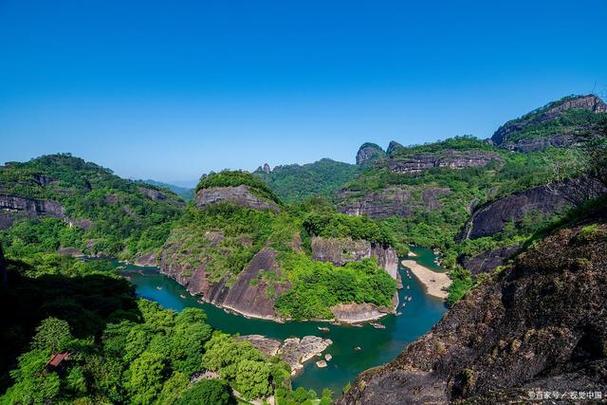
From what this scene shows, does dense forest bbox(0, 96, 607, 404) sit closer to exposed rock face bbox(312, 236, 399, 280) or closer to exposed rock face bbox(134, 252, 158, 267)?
exposed rock face bbox(312, 236, 399, 280)

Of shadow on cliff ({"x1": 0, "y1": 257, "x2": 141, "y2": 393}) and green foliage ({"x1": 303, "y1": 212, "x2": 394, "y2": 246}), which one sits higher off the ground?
green foliage ({"x1": 303, "y1": 212, "x2": 394, "y2": 246})

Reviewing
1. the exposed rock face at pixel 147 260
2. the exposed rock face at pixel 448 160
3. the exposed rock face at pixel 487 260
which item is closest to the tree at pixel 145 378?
the exposed rock face at pixel 487 260

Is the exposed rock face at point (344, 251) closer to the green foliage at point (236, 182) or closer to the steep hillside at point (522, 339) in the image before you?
the green foliage at point (236, 182)

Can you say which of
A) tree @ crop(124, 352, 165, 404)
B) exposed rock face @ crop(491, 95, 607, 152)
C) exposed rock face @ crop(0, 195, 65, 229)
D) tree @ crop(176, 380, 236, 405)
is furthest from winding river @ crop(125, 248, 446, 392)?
exposed rock face @ crop(491, 95, 607, 152)

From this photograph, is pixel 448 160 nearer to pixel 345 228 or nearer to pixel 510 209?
pixel 510 209

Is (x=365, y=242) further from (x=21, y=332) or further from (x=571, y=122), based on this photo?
→ (x=571, y=122)

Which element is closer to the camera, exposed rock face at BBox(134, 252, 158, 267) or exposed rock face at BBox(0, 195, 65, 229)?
exposed rock face at BBox(134, 252, 158, 267)
